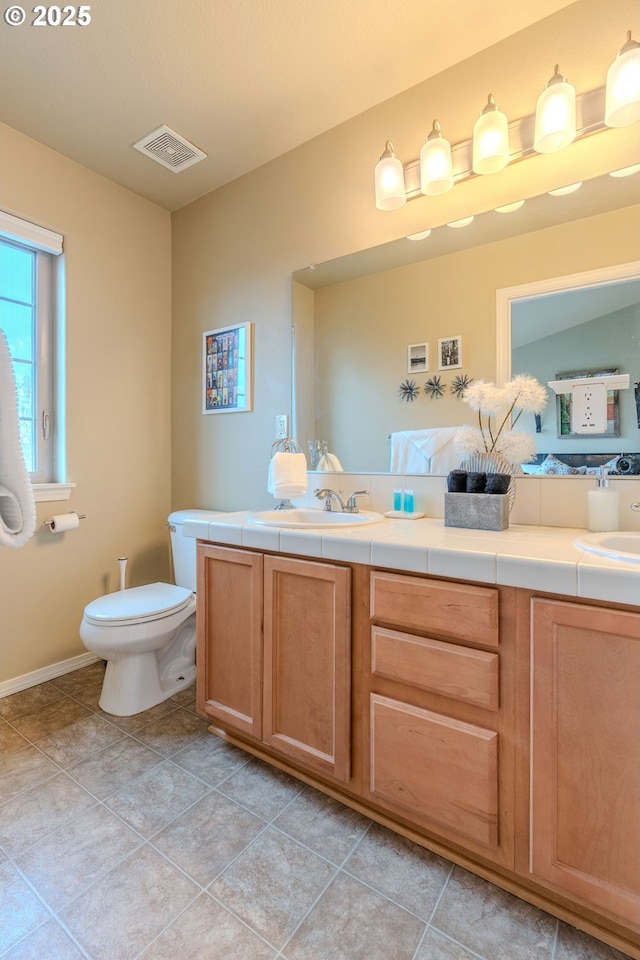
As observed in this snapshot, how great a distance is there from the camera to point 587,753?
891mm

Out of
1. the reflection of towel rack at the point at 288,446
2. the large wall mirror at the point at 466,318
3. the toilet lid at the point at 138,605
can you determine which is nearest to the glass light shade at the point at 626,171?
the large wall mirror at the point at 466,318

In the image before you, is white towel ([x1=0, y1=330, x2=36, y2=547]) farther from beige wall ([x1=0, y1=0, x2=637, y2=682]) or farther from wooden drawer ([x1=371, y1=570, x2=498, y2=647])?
beige wall ([x1=0, y1=0, x2=637, y2=682])

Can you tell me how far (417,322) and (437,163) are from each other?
52 cm

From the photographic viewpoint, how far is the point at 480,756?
1.01 metres

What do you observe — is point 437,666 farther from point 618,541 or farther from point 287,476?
point 287,476

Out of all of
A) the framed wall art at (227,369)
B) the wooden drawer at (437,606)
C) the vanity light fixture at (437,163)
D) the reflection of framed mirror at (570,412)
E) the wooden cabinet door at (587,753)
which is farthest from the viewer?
the framed wall art at (227,369)

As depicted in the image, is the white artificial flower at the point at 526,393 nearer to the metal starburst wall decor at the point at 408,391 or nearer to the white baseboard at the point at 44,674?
the metal starburst wall decor at the point at 408,391

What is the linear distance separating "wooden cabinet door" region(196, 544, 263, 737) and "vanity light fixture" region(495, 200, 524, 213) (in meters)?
1.37

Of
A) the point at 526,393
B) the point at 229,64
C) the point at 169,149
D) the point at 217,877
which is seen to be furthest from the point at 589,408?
the point at 169,149

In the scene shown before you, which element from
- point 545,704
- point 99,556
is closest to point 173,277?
point 99,556

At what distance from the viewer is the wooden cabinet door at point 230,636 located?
1.41 metres

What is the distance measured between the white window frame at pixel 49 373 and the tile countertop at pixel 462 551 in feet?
3.41

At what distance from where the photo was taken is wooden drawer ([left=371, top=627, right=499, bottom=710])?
100 cm

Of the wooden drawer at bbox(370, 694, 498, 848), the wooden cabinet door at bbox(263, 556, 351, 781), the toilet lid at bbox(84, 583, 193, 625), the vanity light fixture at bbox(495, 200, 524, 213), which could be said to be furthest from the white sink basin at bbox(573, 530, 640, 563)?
the toilet lid at bbox(84, 583, 193, 625)
